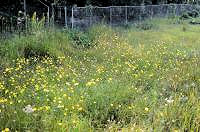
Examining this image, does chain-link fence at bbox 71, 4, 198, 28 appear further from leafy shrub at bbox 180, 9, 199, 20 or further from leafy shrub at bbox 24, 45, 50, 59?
leafy shrub at bbox 24, 45, 50, 59

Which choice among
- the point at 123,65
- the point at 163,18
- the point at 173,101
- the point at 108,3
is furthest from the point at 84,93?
the point at 163,18

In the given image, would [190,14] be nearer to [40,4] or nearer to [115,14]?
[115,14]

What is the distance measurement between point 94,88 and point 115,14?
420 inches

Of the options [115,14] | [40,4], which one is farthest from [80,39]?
[115,14]

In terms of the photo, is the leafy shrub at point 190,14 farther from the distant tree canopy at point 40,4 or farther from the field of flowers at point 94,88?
the field of flowers at point 94,88

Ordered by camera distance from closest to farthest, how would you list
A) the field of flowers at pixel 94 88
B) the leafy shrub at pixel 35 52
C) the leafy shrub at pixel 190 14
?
the field of flowers at pixel 94 88
the leafy shrub at pixel 35 52
the leafy shrub at pixel 190 14

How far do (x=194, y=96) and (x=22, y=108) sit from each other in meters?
2.49

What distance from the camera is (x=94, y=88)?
5.67m

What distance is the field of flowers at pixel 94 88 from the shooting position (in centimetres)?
454

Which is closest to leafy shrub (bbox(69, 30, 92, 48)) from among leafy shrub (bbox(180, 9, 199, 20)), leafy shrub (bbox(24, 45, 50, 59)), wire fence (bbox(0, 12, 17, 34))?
leafy shrub (bbox(24, 45, 50, 59))

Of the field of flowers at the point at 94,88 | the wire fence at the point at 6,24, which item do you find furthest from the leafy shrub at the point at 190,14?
the field of flowers at the point at 94,88

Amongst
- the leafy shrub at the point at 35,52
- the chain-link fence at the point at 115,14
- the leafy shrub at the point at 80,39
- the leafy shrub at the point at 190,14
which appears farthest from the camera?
the leafy shrub at the point at 190,14

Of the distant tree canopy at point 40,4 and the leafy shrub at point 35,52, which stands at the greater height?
the distant tree canopy at point 40,4

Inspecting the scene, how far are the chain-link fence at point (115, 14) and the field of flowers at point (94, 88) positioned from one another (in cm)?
354
